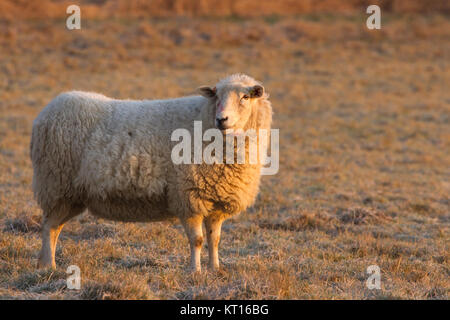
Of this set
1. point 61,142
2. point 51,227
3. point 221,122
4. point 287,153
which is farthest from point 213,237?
point 287,153

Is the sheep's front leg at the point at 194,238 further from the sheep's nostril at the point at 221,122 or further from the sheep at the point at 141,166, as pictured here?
the sheep's nostril at the point at 221,122

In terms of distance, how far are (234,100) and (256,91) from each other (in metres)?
0.29

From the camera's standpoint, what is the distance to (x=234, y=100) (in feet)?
19.1

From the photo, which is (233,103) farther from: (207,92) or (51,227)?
(51,227)

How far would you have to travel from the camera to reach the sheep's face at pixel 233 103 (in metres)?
5.70

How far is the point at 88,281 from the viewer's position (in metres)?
5.08

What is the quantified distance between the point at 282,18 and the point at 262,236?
24.6 m

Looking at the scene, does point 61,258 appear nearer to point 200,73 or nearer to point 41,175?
point 41,175

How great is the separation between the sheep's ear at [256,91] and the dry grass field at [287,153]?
5.92ft

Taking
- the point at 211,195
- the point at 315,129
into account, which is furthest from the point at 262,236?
the point at 315,129

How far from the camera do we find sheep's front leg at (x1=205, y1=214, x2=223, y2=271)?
20.5ft

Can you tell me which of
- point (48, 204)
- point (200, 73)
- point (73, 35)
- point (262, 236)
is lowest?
point (262, 236)

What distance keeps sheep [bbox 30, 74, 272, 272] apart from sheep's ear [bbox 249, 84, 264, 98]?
0.01 meters

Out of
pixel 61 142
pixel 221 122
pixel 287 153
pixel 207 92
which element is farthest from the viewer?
pixel 287 153
